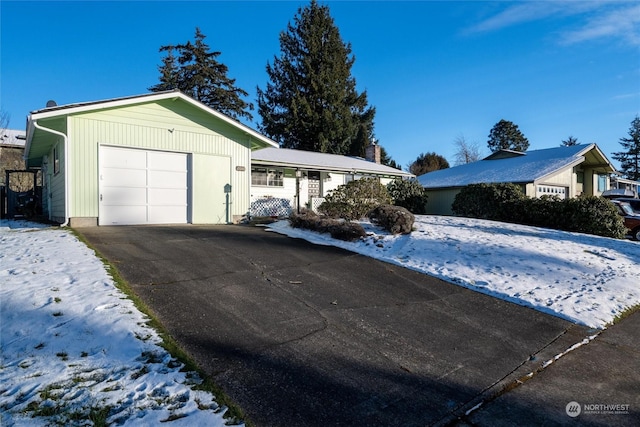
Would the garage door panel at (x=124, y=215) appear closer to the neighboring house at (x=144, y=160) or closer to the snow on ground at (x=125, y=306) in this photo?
the neighboring house at (x=144, y=160)

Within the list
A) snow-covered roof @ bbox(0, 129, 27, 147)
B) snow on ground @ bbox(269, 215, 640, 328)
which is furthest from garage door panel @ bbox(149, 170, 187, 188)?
snow-covered roof @ bbox(0, 129, 27, 147)

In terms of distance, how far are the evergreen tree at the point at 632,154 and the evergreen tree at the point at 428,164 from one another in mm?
31458

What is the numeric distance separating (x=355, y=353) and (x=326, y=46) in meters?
34.4

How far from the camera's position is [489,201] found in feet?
52.9

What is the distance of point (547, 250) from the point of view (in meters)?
8.55

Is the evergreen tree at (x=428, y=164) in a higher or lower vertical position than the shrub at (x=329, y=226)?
higher

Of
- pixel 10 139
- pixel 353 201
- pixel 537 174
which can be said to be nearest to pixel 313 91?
pixel 537 174

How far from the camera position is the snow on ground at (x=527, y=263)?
216 inches

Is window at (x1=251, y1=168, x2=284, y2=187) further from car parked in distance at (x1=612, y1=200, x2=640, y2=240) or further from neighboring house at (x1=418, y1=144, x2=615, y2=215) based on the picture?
car parked in distance at (x1=612, y1=200, x2=640, y2=240)

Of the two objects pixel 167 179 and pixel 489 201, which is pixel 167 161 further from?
pixel 489 201

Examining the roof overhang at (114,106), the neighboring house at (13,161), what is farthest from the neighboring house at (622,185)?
the neighboring house at (13,161)

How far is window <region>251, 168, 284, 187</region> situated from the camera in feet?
53.9

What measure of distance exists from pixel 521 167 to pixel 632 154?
49.0 meters

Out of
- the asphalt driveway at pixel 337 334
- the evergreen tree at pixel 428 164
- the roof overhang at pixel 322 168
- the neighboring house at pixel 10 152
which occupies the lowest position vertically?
the asphalt driveway at pixel 337 334
